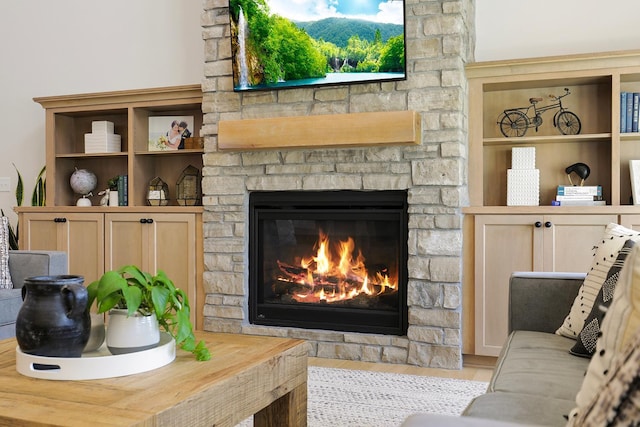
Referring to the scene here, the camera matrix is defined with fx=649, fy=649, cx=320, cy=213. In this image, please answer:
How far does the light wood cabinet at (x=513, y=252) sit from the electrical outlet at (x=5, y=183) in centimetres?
377

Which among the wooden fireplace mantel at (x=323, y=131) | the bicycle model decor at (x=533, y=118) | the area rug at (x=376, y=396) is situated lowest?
the area rug at (x=376, y=396)

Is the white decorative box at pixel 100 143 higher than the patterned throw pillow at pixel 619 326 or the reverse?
higher

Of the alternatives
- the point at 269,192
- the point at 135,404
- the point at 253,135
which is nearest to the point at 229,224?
the point at 269,192

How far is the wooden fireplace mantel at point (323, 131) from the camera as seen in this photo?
342 centimetres

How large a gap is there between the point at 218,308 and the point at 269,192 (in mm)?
792

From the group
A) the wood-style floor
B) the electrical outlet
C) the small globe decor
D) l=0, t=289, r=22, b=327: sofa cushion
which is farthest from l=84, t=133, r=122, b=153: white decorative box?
the wood-style floor

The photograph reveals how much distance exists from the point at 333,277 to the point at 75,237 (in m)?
1.87

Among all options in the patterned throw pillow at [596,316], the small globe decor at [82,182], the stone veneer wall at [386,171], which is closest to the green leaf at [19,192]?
the small globe decor at [82,182]

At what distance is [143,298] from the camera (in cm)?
175

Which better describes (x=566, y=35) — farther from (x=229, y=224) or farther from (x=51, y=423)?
(x=51, y=423)

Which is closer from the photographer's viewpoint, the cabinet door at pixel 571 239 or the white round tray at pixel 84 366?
the white round tray at pixel 84 366

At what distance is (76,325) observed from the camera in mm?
1682

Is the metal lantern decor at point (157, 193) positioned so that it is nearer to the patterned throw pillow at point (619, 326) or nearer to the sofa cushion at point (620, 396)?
the patterned throw pillow at point (619, 326)

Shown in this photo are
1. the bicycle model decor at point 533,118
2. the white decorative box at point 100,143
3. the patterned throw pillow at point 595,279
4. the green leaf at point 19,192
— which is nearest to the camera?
the patterned throw pillow at point 595,279
